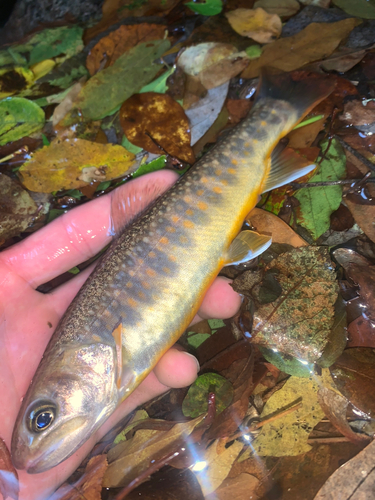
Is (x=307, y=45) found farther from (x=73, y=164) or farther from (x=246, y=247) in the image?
(x=73, y=164)

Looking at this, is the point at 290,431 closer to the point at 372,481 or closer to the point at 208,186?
the point at 372,481

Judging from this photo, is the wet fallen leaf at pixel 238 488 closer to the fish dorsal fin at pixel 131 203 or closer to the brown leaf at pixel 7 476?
the brown leaf at pixel 7 476

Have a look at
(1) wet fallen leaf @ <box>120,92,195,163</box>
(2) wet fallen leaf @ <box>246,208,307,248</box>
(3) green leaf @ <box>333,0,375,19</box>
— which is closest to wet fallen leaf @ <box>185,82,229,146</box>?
(1) wet fallen leaf @ <box>120,92,195,163</box>

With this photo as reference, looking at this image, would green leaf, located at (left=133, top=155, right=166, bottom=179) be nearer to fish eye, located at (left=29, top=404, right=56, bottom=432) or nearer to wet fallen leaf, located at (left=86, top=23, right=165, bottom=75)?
wet fallen leaf, located at (left=86, top=23, right=165, bottom=75)

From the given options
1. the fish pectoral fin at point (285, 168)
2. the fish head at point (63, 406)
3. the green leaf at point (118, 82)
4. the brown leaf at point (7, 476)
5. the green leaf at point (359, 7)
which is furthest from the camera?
the green leaf at point (118, 82)

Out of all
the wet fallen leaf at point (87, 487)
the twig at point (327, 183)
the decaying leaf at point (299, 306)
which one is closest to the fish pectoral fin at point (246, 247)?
the decaying leaf at point (299, 306)

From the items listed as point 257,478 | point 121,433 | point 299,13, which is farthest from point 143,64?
point 257,478
